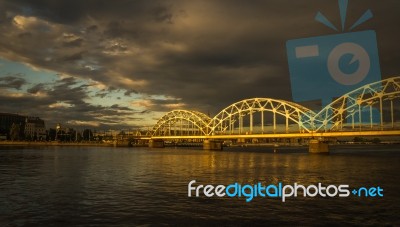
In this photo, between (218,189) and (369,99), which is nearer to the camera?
(218,189)

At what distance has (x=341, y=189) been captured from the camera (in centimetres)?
2888

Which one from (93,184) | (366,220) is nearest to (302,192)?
(366,220)

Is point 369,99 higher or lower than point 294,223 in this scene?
higher

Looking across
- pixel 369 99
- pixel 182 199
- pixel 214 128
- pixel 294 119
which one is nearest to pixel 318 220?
pixel 182 199

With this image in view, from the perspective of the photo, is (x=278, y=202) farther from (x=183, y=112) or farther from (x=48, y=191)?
(x=183, y=112)

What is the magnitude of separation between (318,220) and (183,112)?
16886 cm

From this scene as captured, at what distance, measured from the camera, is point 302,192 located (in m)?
26.1

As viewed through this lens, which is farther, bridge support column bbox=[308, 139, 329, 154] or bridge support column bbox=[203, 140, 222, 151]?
bridge support column bbox=[203, 140, 222, 151]

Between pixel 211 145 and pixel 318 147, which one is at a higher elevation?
pixel 211 145

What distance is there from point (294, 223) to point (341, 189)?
14099 millimetres

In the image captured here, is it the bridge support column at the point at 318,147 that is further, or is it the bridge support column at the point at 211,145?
the bridge support column at the point at 211,145

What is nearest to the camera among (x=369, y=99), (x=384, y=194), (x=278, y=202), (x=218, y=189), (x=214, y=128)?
(x=278, y=202)

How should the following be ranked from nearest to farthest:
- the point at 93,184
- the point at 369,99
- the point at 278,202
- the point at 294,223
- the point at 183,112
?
the point at 294,223 < the point at 278,202 < the point at 93,184 < the point at 369,99 < the point at 183,112

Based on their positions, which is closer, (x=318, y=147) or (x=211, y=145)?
(x=318, y=147)
